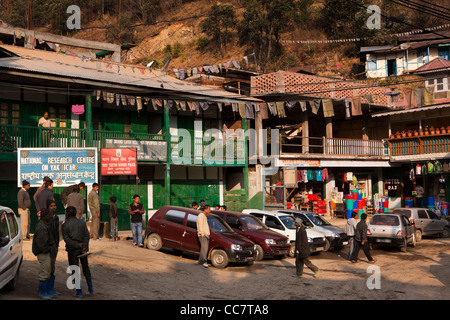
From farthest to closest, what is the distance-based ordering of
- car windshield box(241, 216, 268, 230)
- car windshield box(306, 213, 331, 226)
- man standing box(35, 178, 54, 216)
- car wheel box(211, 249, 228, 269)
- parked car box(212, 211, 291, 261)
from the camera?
1. car windshield box(306, 213, 331, 226)
2. car windshield box(241, 216, 268, 230)
3. parked car box(212, 211, 291, 261)
4. man standing box(35, 178, 54, 216)
5. car wheel box(211, 249, 228, 269)

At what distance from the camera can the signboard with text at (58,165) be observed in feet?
55.7

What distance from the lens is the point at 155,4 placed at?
3071 inches

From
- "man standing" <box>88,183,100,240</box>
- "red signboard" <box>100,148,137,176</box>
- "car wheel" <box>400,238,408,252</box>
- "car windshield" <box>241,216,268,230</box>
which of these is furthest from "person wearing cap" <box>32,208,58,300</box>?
"car wheel" <box>400,238,408,252</box>

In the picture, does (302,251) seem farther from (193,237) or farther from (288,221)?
(288,221)

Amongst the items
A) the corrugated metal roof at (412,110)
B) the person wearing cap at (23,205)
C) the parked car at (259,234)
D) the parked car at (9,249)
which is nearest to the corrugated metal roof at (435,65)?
the corrugated metal roof at (412,110)

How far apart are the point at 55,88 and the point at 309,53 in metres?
41.8

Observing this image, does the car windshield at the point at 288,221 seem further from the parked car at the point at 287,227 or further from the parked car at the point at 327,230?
the parked car at the point at 327,230

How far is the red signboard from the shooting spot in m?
18.6

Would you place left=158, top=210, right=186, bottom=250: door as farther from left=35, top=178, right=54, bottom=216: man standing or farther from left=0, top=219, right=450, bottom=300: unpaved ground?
left=35, top=178, right=54, bottom=216: man standing

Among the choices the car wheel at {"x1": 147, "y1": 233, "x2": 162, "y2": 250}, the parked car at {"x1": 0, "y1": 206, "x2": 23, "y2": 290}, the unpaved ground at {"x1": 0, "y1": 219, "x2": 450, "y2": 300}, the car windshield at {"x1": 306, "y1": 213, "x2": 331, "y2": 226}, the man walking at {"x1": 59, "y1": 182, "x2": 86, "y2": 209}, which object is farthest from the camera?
the car windshield at {"x1": 306, "y1": 213, "x2": 331, "y2": 226}

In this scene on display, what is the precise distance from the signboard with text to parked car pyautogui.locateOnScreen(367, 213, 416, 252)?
10.6 m

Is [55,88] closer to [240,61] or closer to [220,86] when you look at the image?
[220,86]

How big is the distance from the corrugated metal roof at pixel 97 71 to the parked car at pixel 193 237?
25.8ft

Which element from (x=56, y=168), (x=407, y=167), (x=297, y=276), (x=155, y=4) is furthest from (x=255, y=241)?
(x=155, y=4)
